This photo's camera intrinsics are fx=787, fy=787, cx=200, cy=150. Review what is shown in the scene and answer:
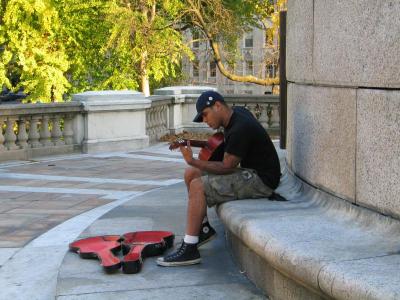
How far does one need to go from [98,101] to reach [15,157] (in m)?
1.99

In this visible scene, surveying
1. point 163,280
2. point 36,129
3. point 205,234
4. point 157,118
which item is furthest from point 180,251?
point 157,118

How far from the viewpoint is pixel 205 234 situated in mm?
6691

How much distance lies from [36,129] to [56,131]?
518 millimetres

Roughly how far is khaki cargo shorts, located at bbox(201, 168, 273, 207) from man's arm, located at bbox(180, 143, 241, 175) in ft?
0.17

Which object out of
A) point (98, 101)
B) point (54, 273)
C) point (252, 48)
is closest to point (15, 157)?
point (98, 101)

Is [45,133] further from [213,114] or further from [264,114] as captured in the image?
[213,114]

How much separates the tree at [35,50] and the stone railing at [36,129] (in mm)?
12084

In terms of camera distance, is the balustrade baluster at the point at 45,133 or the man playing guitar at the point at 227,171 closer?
the man playing guitar at the point at 227,171

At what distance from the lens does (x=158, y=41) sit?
26.3 metres

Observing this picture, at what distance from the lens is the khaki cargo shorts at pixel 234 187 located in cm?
624

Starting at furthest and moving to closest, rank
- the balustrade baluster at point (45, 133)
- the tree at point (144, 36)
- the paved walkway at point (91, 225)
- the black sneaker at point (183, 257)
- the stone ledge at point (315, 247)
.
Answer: the tree at point (144, 36)
the balustrade baluster at point (45, 133)
the black sneaker at point (183, 257)
the paved walkway at point (91, 225)
the stone ledge at point (315, 247)

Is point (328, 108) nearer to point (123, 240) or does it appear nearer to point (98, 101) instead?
point (123, 240)

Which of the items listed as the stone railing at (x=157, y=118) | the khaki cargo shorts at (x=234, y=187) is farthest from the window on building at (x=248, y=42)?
the khaki cargo shorts at (x=234, y=187)

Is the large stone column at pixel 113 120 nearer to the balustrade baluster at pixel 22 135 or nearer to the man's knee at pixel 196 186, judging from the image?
the balustrade baluster at pixel 22 135
